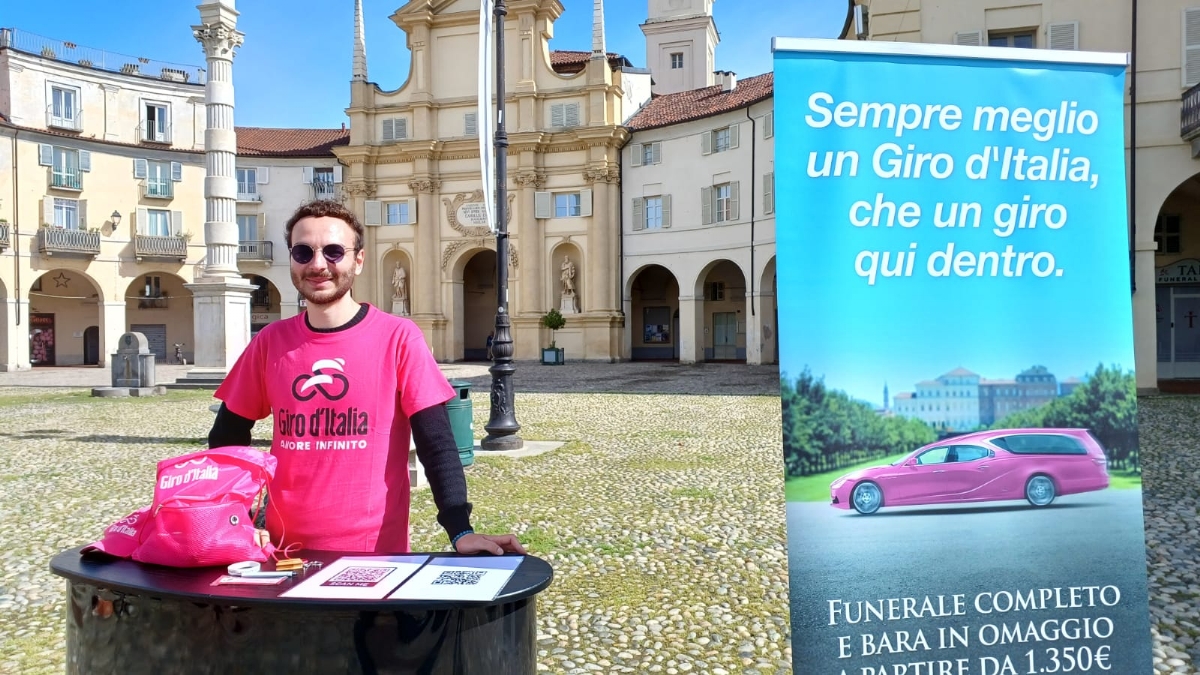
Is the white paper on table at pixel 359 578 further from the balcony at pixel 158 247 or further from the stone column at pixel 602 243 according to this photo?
the balcony at pixel 158 247

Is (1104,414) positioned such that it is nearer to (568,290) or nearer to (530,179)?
(568,290)

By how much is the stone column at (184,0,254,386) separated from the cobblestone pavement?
3.80 m

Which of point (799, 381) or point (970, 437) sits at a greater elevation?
point (799, 381)

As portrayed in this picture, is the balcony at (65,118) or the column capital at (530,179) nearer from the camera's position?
the balcony at (65,118)

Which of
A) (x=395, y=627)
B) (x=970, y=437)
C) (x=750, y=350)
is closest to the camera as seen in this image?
(x=395, y=627)

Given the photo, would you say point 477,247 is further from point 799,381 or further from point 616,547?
point 799,381

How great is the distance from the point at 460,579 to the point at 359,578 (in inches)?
9.7

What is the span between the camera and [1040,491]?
8.03 ft

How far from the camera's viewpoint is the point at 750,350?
103ft

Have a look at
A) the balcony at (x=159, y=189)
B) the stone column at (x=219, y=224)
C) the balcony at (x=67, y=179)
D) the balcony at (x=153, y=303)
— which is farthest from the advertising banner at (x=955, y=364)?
the balcony at (x=153, y=303)

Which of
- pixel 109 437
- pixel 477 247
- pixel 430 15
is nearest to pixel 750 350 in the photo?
pixel 477 247

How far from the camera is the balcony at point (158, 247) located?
35781 millimetres

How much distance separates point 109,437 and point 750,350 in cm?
2360

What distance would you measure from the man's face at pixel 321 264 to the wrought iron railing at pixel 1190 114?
17133mm
